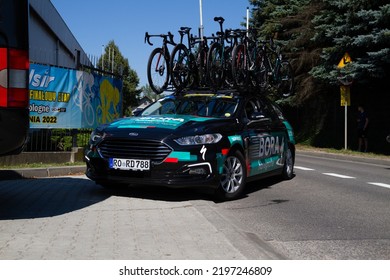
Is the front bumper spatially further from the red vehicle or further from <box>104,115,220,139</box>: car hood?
the red vehicle

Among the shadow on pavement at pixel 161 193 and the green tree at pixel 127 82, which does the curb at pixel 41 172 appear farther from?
the green tree at pixel 127 82

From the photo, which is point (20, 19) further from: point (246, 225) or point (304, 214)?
point (304, 214)

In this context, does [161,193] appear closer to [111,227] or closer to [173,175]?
[173,175]

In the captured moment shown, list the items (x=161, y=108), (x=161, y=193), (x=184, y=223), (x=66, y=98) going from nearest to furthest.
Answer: (x=184, y=223), (x=161, y=193), (x=161, y=108), (x=66, y=98)

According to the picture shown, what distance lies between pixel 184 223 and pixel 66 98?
6525 mm

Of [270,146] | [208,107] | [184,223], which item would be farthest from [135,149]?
[270,146]

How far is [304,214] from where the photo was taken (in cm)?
671

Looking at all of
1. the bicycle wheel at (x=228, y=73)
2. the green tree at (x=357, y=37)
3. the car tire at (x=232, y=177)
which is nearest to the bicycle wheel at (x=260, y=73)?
the bicycle wheel at (x=228, y=73)

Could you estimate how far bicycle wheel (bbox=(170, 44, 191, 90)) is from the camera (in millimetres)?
10672

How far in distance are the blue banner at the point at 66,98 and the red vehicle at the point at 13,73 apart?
17.8ft

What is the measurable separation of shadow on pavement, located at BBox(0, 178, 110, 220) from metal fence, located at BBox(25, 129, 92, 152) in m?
2.35

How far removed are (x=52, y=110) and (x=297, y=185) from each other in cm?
544

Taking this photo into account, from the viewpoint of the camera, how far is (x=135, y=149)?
22.5 feet
